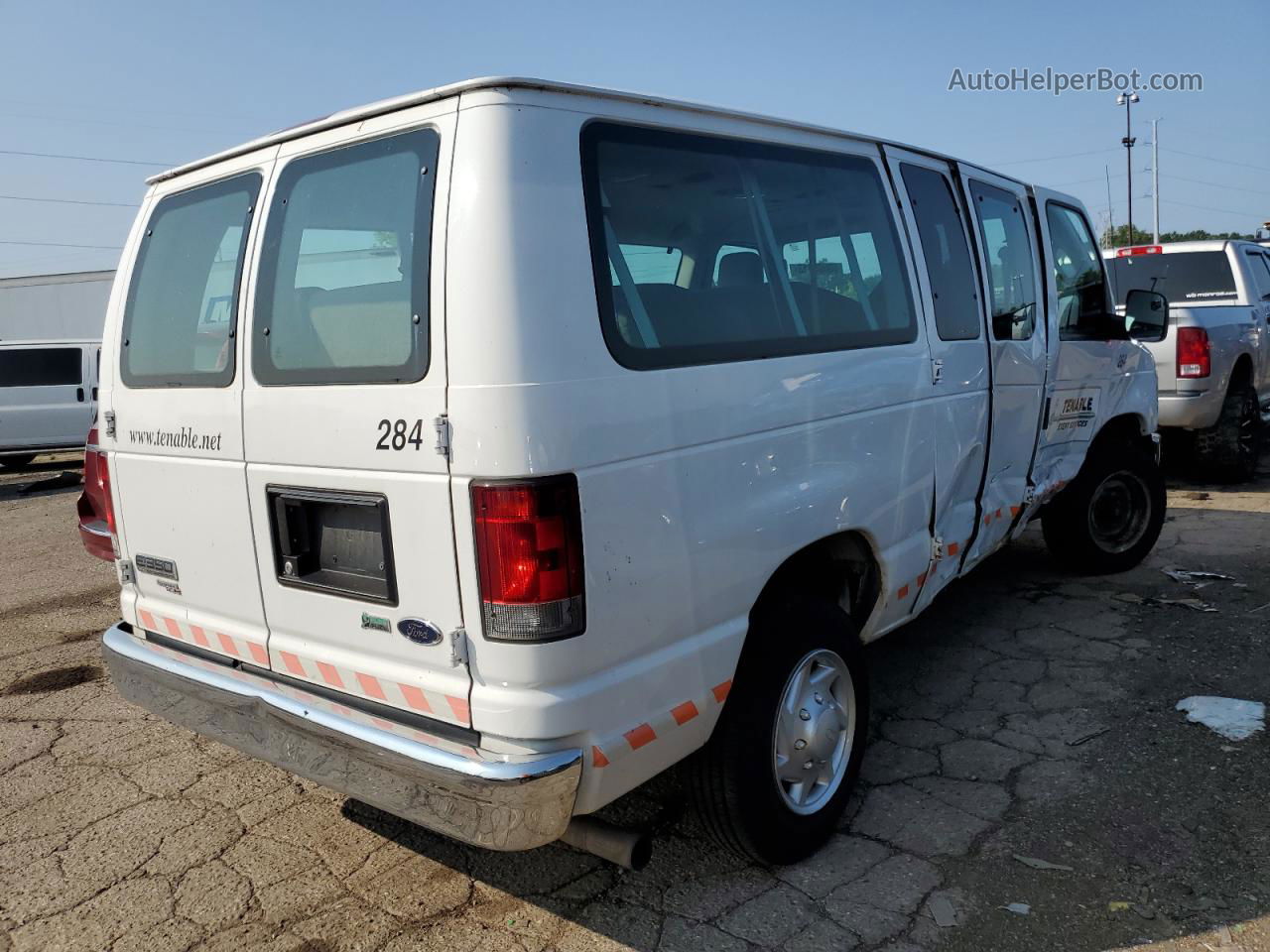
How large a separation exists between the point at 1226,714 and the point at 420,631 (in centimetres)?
319

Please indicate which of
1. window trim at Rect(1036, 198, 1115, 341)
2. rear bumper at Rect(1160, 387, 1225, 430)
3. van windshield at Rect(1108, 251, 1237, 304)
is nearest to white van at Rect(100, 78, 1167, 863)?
window trim at Rect(1036, 198, 1115, 341)

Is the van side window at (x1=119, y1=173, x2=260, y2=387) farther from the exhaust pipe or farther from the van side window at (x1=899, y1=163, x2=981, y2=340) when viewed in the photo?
the van side window at (x1=899, y1=163, x2=981, y2=340)

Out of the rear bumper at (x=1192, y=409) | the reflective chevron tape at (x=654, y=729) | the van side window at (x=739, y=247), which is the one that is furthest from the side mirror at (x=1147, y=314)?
the reflective chevron tape at (x=654, y=729)

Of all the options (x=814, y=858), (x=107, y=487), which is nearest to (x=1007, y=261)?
(x=814, y=858)

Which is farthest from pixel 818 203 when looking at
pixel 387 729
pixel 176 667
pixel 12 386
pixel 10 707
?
pixel 12 386

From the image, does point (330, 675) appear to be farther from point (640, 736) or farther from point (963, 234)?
point (963, 234)

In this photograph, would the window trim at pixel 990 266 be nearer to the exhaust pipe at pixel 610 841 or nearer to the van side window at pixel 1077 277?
the van side window at pixel 1077 277

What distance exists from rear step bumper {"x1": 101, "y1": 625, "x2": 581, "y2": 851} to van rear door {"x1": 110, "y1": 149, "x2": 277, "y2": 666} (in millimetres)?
138

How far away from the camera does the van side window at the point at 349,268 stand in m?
2.29

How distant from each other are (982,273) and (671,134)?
6.31ft

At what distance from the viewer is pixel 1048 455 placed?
4664 millimetres

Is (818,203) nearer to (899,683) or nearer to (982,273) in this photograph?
(982,273)

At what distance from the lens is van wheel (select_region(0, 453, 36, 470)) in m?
13.5

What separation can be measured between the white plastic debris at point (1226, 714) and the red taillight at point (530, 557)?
2800 mm
